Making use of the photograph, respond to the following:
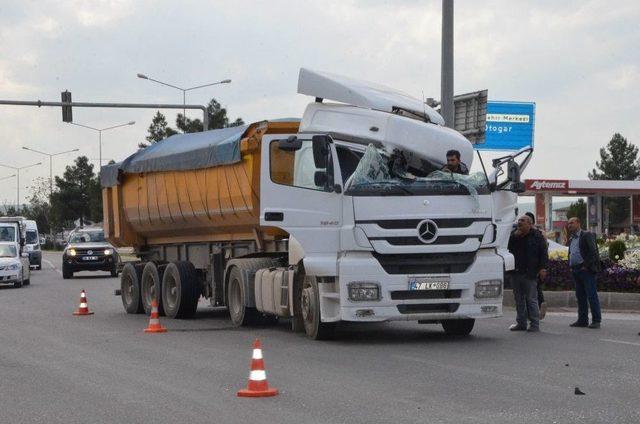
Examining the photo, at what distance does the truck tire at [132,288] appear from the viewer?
23.2 metres

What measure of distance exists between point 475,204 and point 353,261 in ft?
5.66

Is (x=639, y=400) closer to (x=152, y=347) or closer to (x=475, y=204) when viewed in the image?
(x=475, y=204)

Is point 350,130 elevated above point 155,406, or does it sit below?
above

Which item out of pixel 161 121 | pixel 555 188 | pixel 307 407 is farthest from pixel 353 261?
pixel 161 121

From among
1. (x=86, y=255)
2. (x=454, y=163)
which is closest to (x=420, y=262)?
(x=454, y=163)

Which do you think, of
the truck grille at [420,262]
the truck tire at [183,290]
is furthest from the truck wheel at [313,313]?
the truck tire at [183,290]

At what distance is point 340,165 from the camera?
589 inches

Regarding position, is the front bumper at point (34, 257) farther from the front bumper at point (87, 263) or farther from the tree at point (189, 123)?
the tree at point (189, 123)

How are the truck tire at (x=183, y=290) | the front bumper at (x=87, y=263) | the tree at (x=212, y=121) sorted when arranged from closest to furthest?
the truck tire at (x=183, y=290), the front bumper at (x=87, y=263), the tree at (x=212, y=121)

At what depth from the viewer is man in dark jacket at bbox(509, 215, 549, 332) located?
17.1 metres

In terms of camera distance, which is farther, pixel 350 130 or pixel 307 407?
pixel 350 130

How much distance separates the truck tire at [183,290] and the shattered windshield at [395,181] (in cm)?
673

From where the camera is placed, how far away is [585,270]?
17828 mm

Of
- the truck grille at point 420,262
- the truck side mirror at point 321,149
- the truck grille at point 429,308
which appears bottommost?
the truck grille at point 429,308
